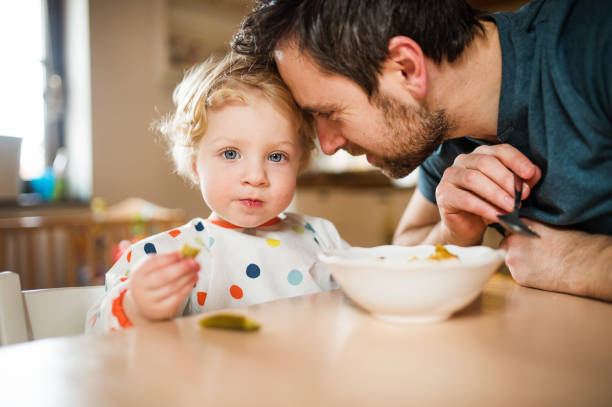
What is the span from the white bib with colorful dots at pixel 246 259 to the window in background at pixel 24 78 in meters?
2.61

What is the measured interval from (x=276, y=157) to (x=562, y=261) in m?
0.62

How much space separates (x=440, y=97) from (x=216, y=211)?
59 centimetres

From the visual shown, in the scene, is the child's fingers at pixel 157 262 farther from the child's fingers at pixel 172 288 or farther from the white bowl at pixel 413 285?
the white bowl at pixel 413 285

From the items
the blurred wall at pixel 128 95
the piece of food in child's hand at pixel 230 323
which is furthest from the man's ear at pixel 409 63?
the blurred wall at pixel 128 95

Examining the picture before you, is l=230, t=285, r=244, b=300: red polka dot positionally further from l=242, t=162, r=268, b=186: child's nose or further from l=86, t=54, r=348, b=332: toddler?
l=242, t=162, r=268, b=186: child's nose

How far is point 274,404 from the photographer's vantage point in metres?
0.38

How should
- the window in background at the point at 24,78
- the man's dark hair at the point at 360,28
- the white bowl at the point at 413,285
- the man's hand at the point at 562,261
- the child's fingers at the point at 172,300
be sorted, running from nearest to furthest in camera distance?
1. the white bowl at the point at 413,285
2. the child's fingers at the point at 172,300
3. the man's hand at the point at 562,261
4. the man's dark hair at the point at 360,28
5. the window in background at the point at 24,78

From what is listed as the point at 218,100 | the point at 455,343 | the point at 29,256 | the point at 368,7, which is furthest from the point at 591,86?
the point at 29,256

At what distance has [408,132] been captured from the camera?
3.73 ft

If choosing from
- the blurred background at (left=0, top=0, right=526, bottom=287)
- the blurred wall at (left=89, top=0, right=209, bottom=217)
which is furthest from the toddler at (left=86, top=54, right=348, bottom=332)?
the blurred wall at (left=89, top=0, right=209, bottom=217)

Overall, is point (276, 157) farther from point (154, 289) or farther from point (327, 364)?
point (327, 364)

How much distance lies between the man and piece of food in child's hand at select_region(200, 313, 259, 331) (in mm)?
544

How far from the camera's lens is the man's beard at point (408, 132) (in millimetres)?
1095

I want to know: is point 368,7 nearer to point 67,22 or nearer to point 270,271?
point 270,271
